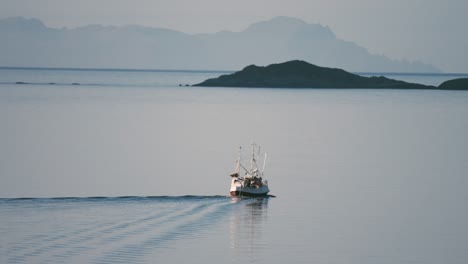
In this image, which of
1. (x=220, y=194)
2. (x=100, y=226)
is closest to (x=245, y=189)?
(x=220, y=194)

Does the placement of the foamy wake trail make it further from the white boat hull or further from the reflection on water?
the white boat hull

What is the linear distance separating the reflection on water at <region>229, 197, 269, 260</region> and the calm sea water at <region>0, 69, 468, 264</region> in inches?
3.2

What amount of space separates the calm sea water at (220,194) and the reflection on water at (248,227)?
0.26 ft

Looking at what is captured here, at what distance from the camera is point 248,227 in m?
41.0

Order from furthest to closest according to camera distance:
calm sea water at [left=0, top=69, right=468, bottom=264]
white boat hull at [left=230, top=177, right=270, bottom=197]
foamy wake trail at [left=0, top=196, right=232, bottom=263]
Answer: white boat hull at [left=230, top=177, right=270, bottom=197], calm sea water at [left=0, top=69, right=468, bottom=264], foamy wake trail at [left=0, top=196, right=232, bottom=263]

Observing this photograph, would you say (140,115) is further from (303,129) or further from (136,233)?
(136,233)

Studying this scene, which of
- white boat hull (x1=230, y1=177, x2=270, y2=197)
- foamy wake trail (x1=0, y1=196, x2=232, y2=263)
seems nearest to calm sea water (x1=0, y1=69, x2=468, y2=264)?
foamy wake trail (x1=0, y1=196, x2=232, y2=263)

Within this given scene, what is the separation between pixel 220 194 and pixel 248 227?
30.8 ft

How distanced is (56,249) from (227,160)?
31.5 meters

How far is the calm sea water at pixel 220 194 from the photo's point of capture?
35.8 m

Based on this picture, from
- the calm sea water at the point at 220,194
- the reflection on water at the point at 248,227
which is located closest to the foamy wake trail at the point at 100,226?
the calm sea water at the point at 220,194

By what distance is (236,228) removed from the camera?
40.6m

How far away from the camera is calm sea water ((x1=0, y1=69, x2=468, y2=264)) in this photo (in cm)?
3578

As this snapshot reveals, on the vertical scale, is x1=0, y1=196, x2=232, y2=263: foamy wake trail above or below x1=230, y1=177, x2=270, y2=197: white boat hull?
below
